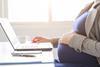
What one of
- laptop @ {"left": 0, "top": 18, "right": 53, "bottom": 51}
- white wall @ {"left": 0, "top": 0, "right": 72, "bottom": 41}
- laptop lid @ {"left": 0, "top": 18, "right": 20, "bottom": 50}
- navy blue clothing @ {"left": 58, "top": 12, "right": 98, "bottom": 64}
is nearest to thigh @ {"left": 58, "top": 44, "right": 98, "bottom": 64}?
navy blue clothing @ {"left": 58, "top": 12, "right": 98, "bottom": 64}

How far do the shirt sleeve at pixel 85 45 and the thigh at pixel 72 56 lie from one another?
8cm

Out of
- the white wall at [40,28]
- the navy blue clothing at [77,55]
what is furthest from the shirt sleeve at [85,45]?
the white wall at [40,28]

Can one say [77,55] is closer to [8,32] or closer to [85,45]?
[85,45]

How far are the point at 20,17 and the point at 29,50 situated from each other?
1.50 m

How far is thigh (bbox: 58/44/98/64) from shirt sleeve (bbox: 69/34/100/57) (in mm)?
79

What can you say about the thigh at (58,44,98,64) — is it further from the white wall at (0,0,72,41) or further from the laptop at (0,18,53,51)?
the white wall at (0,0,72,41)

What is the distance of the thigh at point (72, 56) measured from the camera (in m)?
1.41

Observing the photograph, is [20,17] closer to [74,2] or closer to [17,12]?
[17,12]

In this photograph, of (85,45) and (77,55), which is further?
(77,55)

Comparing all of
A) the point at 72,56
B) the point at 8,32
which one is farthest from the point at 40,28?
the point at 8,32

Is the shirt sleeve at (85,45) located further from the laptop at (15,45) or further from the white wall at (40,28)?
the white wall at (40,28)

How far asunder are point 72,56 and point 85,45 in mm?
176

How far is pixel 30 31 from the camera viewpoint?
261 centimetres

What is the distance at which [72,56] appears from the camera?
1.44 m
